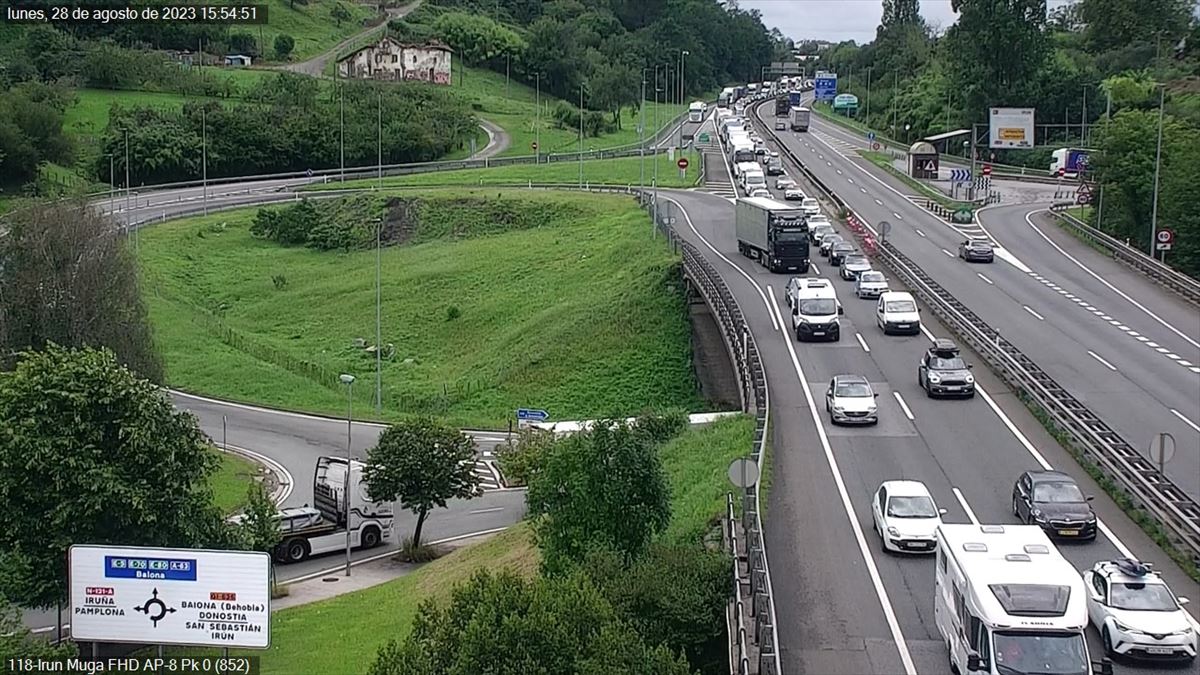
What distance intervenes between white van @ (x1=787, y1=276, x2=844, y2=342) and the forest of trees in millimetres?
25899

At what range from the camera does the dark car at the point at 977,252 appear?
72500 millimetres

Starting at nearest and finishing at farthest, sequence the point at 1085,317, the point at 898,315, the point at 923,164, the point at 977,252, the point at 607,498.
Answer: the point at 607,498
the point at 898,315
the point at 1085,317
the point at 977,252
the point at 923,164

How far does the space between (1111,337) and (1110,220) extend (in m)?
27.9

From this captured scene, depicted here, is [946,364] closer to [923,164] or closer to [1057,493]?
[1057,493]

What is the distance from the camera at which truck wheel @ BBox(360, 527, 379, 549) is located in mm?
44281

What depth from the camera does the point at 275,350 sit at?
241ft

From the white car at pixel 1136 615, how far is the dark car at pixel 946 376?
63.0 feet

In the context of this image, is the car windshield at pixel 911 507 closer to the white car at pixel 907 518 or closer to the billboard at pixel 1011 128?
the white car at pixel 907 518

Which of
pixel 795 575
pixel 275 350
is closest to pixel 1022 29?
pixel 275 350

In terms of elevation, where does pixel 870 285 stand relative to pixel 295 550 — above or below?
above

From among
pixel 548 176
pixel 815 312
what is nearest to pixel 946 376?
pixel 815 312

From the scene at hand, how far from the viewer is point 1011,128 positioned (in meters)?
122

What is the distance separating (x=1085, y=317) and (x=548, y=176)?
210 feet

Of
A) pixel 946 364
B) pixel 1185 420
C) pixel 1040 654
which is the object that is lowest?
pixel 1185 420
